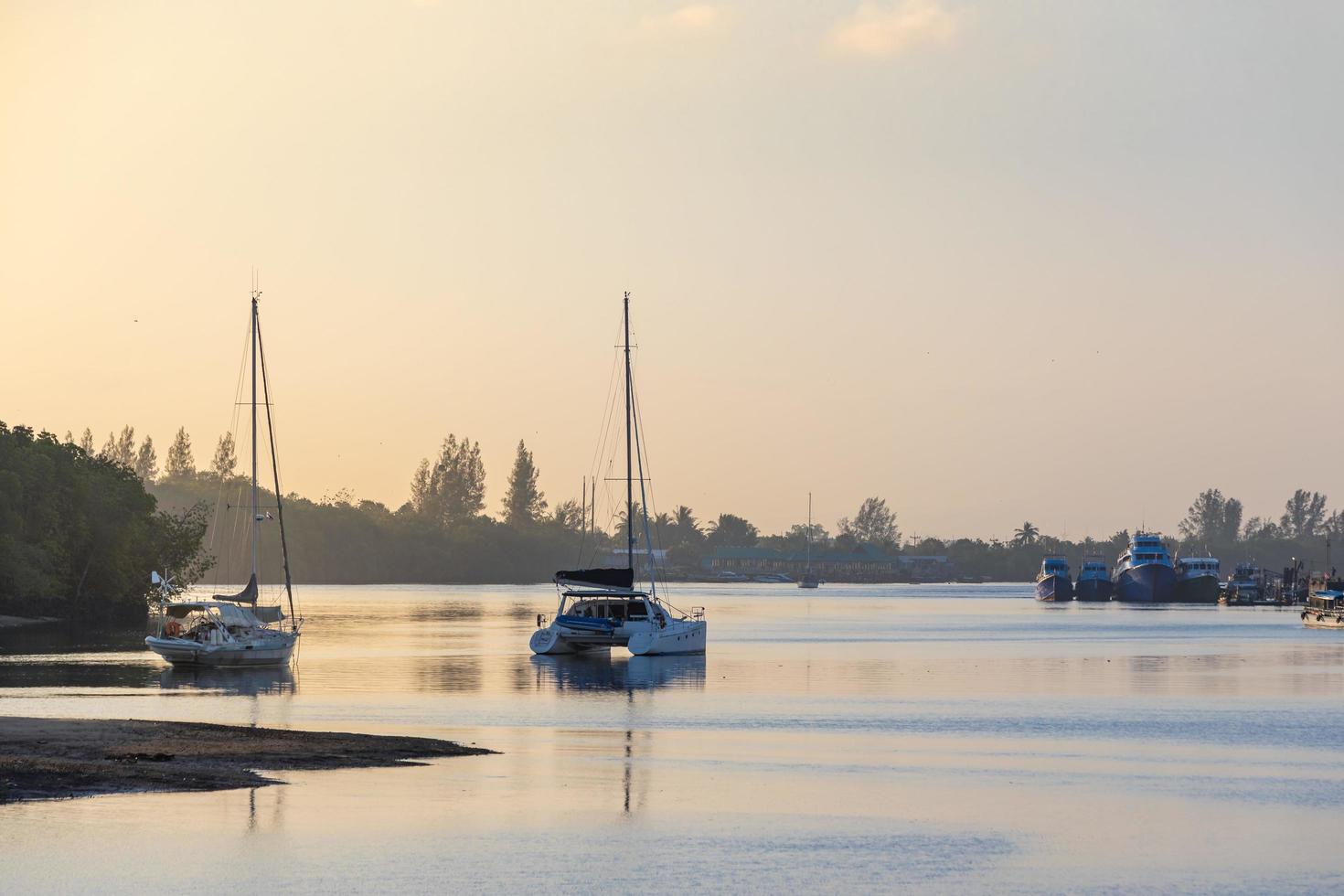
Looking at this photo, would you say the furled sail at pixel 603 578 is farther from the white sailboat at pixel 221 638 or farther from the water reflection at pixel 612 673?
the white sailboat at pixel 221 638

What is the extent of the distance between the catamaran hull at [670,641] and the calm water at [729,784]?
6.65 feet

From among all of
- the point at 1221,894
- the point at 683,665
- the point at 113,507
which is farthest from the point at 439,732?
the point at 113,507

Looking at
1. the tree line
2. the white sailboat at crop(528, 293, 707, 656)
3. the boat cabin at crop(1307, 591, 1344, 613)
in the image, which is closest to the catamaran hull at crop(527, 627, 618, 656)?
the white sailboat at crop(528, 293, 707, 656)

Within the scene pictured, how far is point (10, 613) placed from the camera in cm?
11606

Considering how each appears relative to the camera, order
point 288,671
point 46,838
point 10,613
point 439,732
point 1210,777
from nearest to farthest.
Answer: point 46,838 → point 1210,777 → point 439,732 → point 288,671 → point 10,613

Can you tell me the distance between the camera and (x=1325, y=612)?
145 meters

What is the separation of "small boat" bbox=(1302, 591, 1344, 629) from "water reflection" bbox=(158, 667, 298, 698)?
A: 317 ft

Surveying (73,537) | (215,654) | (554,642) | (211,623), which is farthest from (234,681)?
(73,537)

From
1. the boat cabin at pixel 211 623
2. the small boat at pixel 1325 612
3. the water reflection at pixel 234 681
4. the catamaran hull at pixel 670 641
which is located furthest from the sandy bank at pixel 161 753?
the small boat at pixel 1325 612

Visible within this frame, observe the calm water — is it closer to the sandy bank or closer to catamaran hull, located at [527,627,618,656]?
the sandy bank

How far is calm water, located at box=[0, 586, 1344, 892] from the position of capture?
27.3 metres

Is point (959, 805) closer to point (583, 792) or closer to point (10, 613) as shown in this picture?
point (583, 792)

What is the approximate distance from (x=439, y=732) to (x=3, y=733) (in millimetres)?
11386

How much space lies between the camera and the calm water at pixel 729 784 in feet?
89.5
